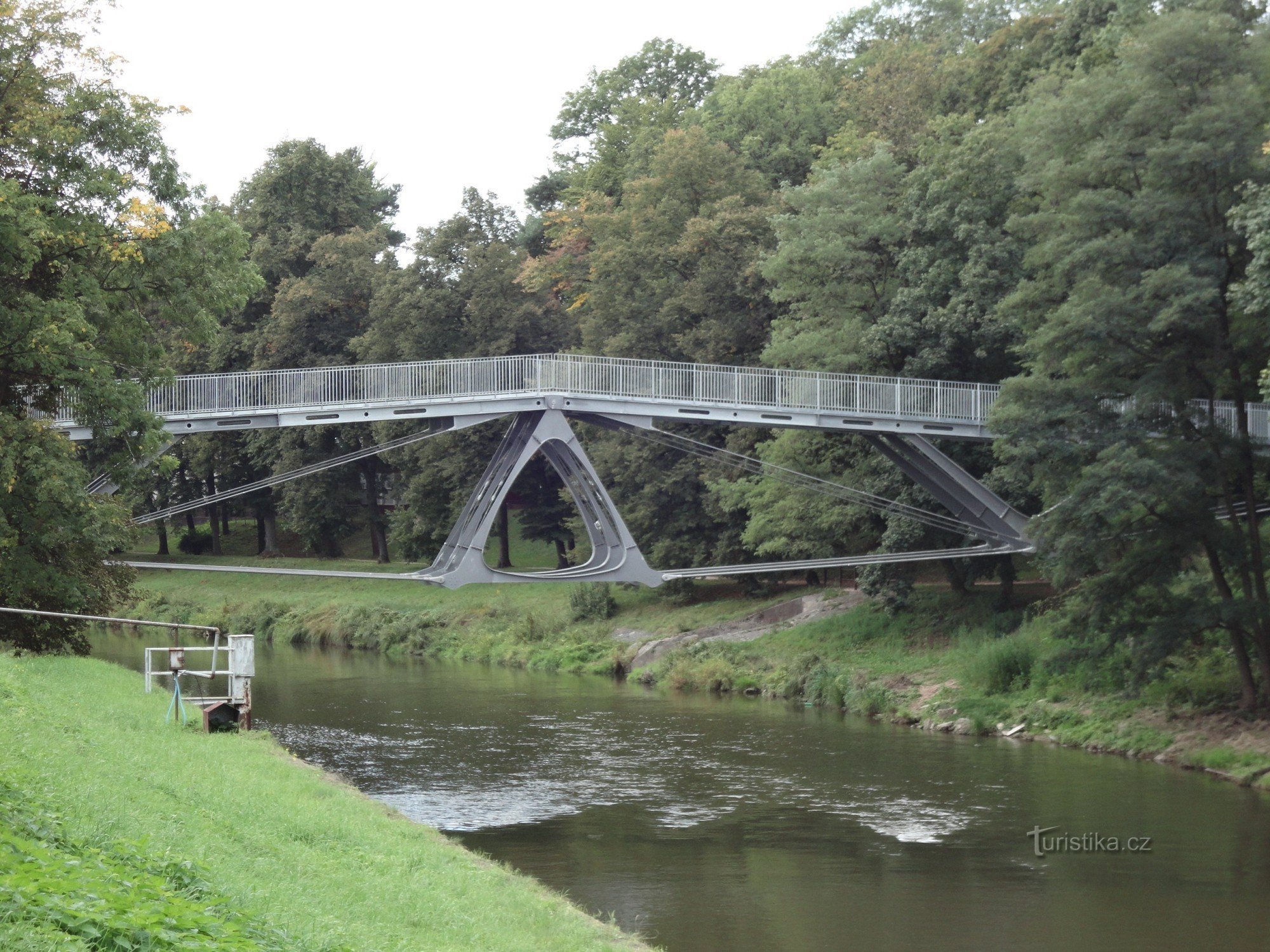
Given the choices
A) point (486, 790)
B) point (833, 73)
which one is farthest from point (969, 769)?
point (833, 73)

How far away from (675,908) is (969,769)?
11.4m

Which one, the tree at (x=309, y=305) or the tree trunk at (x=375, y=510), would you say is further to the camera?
the tree trunk at (x=375, y=510)

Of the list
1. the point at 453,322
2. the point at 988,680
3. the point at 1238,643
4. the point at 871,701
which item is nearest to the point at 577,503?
the point at 871,701

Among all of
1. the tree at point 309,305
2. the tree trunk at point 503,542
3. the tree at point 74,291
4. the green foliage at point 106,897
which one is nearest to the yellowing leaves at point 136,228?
the tree at point 74,291

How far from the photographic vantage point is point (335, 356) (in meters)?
59.8

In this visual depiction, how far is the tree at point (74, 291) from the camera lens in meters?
23.6

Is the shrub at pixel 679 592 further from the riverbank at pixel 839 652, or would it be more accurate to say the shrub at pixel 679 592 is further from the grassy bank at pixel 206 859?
the grassy bank at pixel 206 859

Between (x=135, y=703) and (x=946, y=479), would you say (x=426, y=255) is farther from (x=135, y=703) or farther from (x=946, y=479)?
(x=135, y=703)

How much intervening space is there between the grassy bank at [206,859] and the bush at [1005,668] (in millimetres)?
18739

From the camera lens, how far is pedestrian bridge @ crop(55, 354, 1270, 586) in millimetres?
32250

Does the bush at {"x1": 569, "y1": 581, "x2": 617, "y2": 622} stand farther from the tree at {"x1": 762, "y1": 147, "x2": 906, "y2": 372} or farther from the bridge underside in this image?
the bridge underside

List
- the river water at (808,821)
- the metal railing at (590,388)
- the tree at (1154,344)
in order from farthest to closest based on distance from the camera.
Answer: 1. the metal railing at (590,388)
2. the tree at (1154,344)
3. the river water at (808,821)

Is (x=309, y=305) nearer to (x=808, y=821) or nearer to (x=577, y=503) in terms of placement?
(x=577, y=503)

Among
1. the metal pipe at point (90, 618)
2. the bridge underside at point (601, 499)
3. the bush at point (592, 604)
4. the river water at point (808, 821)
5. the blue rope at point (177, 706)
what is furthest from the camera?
the bush at point (592, 604)
